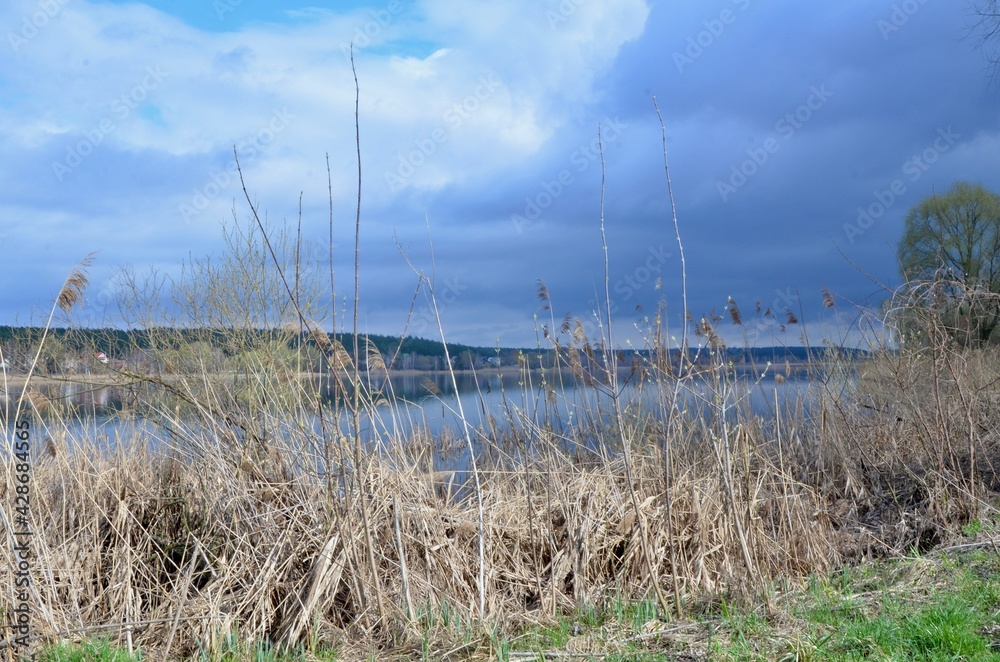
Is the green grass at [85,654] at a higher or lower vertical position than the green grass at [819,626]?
lower

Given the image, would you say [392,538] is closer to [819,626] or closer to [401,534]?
[401,534]

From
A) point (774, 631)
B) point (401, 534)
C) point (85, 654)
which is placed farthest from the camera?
point (401, 534)

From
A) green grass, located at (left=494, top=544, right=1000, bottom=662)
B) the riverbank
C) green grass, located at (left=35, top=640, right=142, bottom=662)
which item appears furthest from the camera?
the riverbank

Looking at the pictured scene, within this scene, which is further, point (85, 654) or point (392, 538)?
point (392, 538)

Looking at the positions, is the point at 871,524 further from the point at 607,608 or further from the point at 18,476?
the point at 18,476

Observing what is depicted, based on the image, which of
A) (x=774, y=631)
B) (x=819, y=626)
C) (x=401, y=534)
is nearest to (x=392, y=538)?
(x=401, y=534)

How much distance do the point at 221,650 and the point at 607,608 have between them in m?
2.08

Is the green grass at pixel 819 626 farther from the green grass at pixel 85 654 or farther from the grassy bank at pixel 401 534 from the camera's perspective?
the green grass at pixel 85 654

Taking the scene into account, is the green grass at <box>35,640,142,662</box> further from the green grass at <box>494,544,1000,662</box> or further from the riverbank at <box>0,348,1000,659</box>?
the green grass at <box>494,544,1000,662</box>

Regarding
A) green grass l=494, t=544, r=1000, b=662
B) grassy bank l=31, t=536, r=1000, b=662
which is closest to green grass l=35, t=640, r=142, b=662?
grassy bank l=31, t=536, r=1000, b=662

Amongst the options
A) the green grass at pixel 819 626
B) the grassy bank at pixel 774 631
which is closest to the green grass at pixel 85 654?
the grassy bank at pixel 774 631

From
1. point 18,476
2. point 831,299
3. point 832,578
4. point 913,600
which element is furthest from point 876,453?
point 18,476

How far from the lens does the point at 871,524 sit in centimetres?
592

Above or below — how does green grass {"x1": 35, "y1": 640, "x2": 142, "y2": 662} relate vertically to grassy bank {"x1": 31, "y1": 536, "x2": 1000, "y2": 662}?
below
